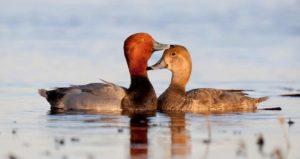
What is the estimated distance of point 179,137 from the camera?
14.0 m

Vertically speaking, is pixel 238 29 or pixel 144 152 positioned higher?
pixel 238 29

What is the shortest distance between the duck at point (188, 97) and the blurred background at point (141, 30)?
2741 mm

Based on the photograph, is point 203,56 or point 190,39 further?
point 190,39

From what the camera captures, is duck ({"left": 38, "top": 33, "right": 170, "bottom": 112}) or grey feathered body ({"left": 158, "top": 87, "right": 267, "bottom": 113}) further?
grey feathered body ({"left": 158, "top": 87, "right": 267, "bottom": 113})

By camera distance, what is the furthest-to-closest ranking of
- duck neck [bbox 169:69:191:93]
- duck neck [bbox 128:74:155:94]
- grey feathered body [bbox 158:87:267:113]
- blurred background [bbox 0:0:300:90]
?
blurred background [bbox 0:0:300:90] < duck neck [bbox 169:69:191:93] < duck neck [bbox 128:74:155:94] < grey feathered body [bbox 158:87:267:113]

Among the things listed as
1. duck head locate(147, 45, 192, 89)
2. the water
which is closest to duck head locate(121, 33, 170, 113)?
duck head locate(147, 45, 192, 89)

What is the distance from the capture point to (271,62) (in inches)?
961

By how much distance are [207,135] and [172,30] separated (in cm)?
1471

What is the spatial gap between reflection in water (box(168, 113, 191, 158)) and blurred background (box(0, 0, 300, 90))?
5568mm

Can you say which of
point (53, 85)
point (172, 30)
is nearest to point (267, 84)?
point (53, 85)

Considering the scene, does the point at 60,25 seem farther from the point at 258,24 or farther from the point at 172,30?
the point at 258,24

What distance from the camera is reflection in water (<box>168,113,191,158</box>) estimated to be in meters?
12.7

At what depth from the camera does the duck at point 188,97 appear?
60.3ft

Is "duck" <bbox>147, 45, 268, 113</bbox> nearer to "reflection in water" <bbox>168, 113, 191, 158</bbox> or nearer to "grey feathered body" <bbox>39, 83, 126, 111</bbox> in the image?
"grey feathered body" <bbox>39, 83, 126, 111</bbox>
